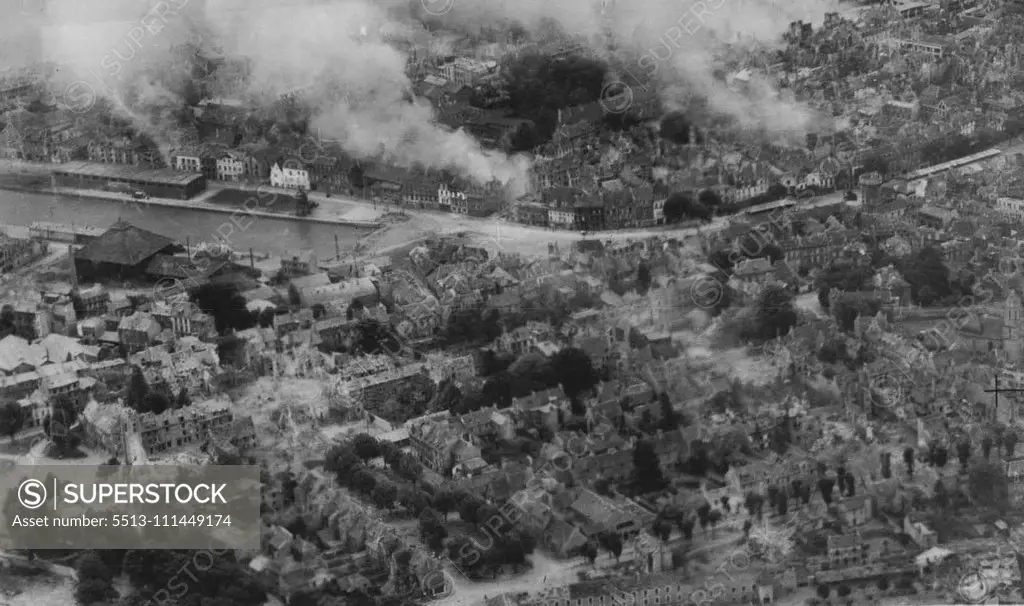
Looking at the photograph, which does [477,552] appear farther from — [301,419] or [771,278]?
[771,278]

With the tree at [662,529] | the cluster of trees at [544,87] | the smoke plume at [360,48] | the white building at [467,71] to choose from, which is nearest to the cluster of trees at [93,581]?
the tree at [662,529]

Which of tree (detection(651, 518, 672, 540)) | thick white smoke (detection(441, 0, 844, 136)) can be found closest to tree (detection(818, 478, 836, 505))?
tree (detection(651, 518, 672, 540))

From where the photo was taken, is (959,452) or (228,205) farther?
(228,205)

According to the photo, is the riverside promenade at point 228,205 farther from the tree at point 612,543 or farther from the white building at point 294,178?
the tree at point 612,543

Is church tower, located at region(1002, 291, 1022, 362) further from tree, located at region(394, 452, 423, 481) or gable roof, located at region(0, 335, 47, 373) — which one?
gable roof, located at region(0, 335, 47, 373)

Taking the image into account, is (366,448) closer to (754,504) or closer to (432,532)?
(432,532)

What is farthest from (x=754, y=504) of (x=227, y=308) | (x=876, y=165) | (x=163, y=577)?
(x=876, y=165)

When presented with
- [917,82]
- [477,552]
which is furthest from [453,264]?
[917,82]
